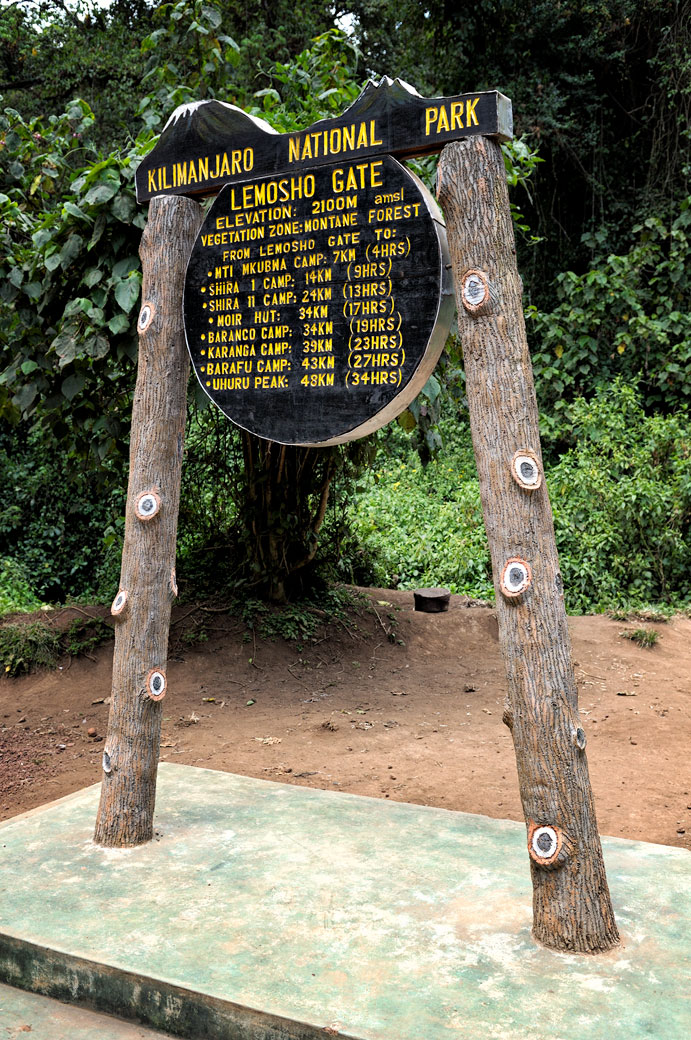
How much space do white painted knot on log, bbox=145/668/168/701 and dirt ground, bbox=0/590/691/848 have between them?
1.48 metres

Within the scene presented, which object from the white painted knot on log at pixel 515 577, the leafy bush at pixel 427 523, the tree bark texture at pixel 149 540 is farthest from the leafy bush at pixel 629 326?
the white painted knot on log at pixel 515 577

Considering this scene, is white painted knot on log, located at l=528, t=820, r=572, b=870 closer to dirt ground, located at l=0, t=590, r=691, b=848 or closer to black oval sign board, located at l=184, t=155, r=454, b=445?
black oval sign board, located at l=184, t=155, r=454, b=445

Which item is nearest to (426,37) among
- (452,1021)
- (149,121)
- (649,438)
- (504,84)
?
(504,84)

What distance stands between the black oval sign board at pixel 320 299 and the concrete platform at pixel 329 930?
1.57m

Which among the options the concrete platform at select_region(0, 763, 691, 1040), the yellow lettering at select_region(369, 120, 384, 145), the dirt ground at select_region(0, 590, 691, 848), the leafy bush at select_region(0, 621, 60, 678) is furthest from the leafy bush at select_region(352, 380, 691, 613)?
the yellow lettering at select_region(369, 120, 384, 145)

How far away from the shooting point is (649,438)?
9609 millimetres

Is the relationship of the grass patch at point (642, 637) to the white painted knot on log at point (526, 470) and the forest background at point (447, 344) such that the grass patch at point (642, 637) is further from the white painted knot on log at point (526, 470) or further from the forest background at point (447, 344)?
the white painted knot on log at point (526, 470)

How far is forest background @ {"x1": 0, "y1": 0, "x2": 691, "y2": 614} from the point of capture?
232 inches

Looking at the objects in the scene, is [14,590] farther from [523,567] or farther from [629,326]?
[523,567]

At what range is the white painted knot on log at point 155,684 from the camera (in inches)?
142

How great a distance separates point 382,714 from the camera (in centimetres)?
618

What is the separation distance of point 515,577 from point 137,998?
1.66m

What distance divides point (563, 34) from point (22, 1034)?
11806 mm

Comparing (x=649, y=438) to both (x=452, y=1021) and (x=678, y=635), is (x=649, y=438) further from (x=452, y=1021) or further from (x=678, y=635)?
(x=452, y=1021)
